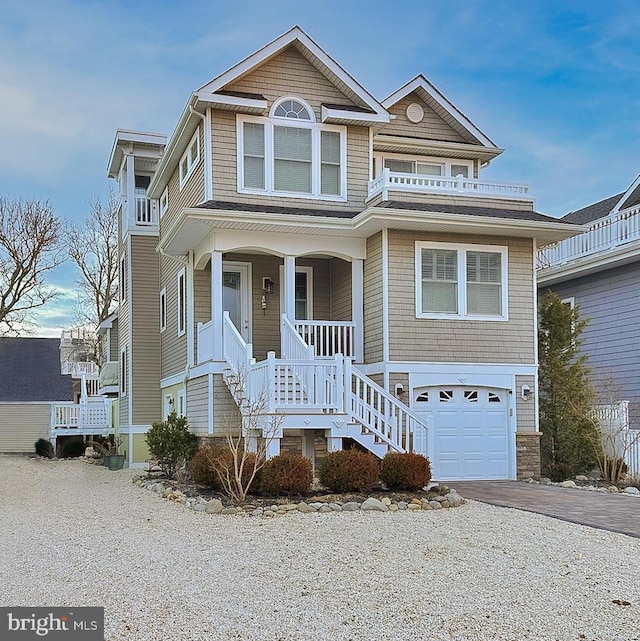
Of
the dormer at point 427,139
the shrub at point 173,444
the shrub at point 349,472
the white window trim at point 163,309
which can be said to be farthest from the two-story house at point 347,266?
the white window trim at point 163,309

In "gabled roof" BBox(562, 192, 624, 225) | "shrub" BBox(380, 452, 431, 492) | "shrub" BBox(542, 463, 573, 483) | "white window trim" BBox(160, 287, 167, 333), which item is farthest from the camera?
"gabled roof" BBox(562, 192, 624, 225)

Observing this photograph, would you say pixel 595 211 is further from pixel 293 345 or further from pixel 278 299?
pixel 293 345

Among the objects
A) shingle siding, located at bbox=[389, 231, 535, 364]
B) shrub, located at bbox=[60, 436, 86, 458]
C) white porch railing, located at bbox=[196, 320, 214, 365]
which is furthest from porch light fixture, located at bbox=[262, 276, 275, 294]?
shrub, located at bbox=[60, 436, 86, 458]

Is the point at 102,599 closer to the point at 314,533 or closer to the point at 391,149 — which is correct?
the point at 314,533

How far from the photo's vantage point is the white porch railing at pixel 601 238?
18922mm

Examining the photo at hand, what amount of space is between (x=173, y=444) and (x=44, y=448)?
1366 cm

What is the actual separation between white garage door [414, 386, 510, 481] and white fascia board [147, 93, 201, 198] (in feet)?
23.9

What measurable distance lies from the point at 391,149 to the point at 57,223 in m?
19.4

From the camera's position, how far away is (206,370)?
50.2 ft

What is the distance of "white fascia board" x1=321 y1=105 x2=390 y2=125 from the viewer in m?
16.5

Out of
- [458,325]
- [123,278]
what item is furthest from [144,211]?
[458,325]

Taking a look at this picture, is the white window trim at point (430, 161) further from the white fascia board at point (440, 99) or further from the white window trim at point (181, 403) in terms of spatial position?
the white window trim at point (181, 403)

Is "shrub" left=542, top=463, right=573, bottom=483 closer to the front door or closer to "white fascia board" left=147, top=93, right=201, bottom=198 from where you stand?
the front door

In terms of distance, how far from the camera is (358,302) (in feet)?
52.9
